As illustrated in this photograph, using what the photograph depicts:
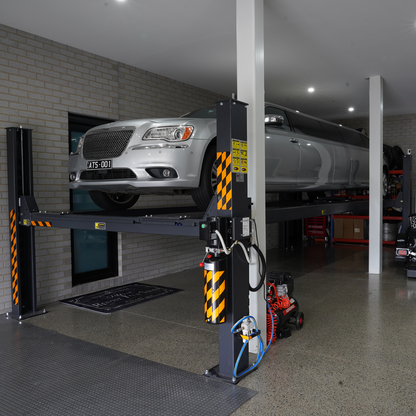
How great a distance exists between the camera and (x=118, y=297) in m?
5.54

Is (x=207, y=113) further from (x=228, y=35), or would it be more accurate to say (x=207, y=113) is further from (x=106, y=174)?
(x=106, y=174)

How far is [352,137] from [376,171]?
102 cm

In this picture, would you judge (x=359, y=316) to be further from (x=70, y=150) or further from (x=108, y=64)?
(x=108, y=64)

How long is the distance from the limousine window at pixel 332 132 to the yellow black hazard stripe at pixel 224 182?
3959 mm

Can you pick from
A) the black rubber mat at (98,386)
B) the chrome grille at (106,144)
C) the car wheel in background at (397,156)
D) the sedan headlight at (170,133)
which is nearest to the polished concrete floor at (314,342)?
the black rubber mat at (98,386)

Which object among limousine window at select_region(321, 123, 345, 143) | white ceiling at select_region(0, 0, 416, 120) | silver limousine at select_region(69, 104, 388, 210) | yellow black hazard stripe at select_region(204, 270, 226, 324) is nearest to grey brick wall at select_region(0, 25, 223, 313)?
white ceiling at select_region(0, 0, 416, 120)

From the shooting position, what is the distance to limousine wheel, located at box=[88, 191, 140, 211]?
505 centimetres

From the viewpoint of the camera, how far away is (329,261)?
27.1ft

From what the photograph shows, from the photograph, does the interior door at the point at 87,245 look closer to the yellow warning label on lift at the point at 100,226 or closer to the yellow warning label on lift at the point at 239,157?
the yellow warning label on lift at the point at 100,226

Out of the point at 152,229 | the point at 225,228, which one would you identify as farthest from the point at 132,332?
the point at 225,228

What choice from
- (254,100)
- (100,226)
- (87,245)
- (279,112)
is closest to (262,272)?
(254,100)

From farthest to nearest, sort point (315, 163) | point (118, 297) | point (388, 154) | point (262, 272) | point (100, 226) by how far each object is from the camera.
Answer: point (388, 154) < point (315, 163) < point (118, 297) < point (100, 226) < point (262, 272)

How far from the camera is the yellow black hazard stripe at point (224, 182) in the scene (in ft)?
9.91

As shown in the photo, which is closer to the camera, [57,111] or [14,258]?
[14,258]
